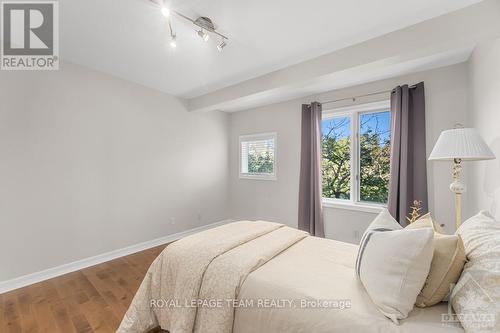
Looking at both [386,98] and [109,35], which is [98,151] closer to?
[109,35]

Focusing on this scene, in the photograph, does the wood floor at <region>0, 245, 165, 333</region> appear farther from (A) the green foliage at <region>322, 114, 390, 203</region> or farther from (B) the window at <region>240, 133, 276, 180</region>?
(A) the green foliage at <region>322, 114, 390, 203</region>

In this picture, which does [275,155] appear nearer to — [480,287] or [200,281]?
[200,281]

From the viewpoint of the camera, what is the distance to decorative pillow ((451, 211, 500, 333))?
0.82 m

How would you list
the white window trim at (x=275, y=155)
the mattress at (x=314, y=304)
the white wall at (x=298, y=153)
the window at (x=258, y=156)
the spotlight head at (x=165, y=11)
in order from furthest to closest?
1. the window at (x=258, y=156)
2. the white window trim at (x=275, y=155)
3. the white wall at (x=298, y=153)
4. the spotlight head at (x=165, y=11)
5. the mattress at (x=314, y=304)

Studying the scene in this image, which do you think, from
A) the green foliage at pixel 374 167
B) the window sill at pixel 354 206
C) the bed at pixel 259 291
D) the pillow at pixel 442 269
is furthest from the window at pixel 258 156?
the pillow at pixel 442 269

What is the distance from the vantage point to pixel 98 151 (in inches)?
118

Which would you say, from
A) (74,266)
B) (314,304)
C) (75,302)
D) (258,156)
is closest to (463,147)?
(314,304)

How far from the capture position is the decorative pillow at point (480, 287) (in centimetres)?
82

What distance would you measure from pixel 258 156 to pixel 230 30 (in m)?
2.70

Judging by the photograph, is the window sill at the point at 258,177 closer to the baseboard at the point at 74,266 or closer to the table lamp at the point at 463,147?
the baseboard at the point at 74,266

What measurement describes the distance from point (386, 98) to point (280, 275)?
2.84 meters

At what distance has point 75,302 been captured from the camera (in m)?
2.12

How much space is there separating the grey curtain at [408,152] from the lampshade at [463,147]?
3.56 feet

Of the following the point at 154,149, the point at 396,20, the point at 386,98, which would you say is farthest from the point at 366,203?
the point at 154,149
